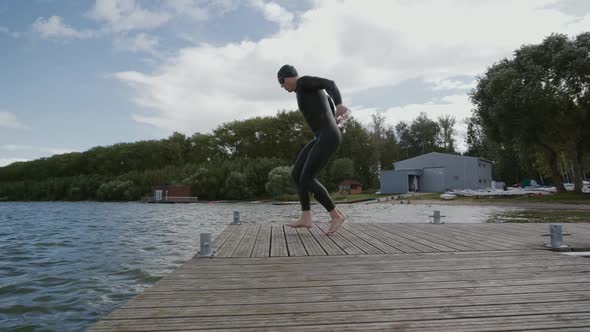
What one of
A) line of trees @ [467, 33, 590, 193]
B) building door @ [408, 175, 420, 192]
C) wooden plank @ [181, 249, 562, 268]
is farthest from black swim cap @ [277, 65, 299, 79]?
building door @ [408, 175, 420, 192]

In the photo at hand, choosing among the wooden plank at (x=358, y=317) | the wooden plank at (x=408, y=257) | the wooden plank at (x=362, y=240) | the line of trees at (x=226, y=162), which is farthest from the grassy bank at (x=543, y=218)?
the line of trees at (x=226, y=162)

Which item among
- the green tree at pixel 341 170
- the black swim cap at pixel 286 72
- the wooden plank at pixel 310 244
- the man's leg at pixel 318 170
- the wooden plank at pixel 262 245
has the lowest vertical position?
the wooden plank at pixel 310 244

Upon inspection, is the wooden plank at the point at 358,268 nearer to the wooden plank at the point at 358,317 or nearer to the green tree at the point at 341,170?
the wooden plank at the point at 358,317

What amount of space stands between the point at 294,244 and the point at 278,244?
0.19 meters

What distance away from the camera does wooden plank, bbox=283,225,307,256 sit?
159 inches

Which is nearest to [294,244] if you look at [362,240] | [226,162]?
[362,240]

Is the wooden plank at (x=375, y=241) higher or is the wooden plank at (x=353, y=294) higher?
the wooden plank at (x=353, y=294)

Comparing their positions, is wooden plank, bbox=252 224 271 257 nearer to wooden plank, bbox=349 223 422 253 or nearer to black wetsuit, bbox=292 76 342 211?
black wetsuit, bbox=292 76 342 211

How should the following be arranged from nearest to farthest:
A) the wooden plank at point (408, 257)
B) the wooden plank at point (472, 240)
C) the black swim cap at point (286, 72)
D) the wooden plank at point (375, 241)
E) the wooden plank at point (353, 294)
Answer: the wooden plank at point (353, 294) < the wooden plank at point (408, 257) < the wooden plank at point (375, 241) < the wooden plank at point (472, 240) < the black swim cap at point (286, 72)

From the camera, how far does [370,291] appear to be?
8.20 feet

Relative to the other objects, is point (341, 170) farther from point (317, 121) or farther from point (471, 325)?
point (471, 325)

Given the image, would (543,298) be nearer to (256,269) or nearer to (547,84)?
(256,269)

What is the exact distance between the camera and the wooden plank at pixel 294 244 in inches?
159

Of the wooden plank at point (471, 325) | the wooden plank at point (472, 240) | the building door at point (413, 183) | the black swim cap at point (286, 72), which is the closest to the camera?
the wooden plank at point (471, 325)
